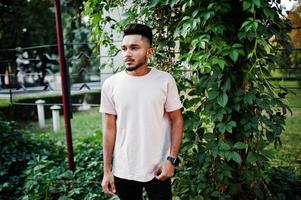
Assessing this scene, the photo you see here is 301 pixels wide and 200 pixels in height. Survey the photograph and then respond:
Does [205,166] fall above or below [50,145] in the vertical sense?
above

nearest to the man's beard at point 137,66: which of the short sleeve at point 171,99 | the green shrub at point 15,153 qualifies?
the short sleeve at point 171,99

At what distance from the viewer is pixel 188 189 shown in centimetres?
237

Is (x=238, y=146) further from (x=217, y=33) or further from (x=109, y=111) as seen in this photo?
(x=109, y=111)

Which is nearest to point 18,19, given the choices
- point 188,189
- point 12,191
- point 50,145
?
point 50,145

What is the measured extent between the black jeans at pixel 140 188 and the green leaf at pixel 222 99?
21.7 inches

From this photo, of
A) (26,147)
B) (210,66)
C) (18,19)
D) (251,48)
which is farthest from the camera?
(18,19)

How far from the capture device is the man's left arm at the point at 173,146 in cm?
173

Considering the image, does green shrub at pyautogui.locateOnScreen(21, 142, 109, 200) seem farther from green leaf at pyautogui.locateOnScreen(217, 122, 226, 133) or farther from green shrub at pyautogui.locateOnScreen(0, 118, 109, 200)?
green leaf at pyautogui.locateOnScreen(217, 122, 226, 133)

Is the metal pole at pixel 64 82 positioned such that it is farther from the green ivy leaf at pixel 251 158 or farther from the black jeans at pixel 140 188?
the green ivy leaf at pixel 251 158

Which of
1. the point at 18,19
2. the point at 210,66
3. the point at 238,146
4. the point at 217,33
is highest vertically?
the point at 18,19

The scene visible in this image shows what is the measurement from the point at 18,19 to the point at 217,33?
10350 mm

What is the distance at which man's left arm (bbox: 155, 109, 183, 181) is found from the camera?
5.66ft

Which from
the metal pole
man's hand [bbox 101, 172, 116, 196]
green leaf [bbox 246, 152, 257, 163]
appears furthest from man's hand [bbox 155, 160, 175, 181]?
the metal pole

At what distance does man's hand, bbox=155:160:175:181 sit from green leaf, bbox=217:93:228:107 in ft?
1.64
